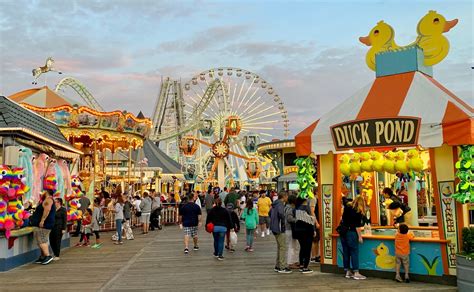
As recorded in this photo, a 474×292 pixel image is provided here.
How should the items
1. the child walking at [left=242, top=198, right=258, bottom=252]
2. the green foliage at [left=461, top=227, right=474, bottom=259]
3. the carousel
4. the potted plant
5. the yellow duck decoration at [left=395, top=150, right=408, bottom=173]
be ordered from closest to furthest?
1. the potted plant
2. the green foliage at [left=461, top=227, right=474, bottom=259]
3. the yellow duck decoration at [left=395, top=150, right=408, bottom=173]
4. the child walking at [left=242, top=198, right=258, bottom=252]
5. the carousel

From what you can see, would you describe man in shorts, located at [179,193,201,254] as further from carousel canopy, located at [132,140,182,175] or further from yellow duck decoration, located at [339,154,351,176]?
carousel canopy, located at [132,140,182,175]

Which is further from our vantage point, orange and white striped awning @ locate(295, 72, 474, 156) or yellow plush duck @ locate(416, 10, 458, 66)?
yellow plush duck @ locate(416, 10, 458, 66)

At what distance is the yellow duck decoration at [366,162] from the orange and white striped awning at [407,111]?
0.56 metres

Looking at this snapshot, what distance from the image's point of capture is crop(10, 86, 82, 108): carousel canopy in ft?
62.9

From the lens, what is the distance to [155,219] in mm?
17500

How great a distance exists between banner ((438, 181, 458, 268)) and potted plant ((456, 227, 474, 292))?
0.57ft

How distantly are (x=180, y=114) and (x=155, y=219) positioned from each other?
32.7m

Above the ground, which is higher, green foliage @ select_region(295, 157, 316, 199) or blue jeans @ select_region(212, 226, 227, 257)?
green foliage @ select_region(295, 157, 316, 199)

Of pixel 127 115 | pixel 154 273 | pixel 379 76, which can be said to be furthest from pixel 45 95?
pixel 379 76

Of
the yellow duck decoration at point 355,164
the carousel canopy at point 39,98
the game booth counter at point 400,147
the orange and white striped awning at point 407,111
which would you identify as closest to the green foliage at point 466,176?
the game booth counter at point 400,147

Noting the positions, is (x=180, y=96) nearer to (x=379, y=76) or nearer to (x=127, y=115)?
(x=127, y=115)

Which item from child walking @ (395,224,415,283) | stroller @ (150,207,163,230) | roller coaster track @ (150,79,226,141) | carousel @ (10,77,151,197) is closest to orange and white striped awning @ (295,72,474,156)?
child walking @ (395,224,415,283)

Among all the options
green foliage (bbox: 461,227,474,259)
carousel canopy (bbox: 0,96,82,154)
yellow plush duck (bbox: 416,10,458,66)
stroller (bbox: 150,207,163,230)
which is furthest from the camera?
stroller (bbox: 150,207,163,230)

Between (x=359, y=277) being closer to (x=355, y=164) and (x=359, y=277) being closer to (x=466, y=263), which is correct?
(x=466, y=263)
